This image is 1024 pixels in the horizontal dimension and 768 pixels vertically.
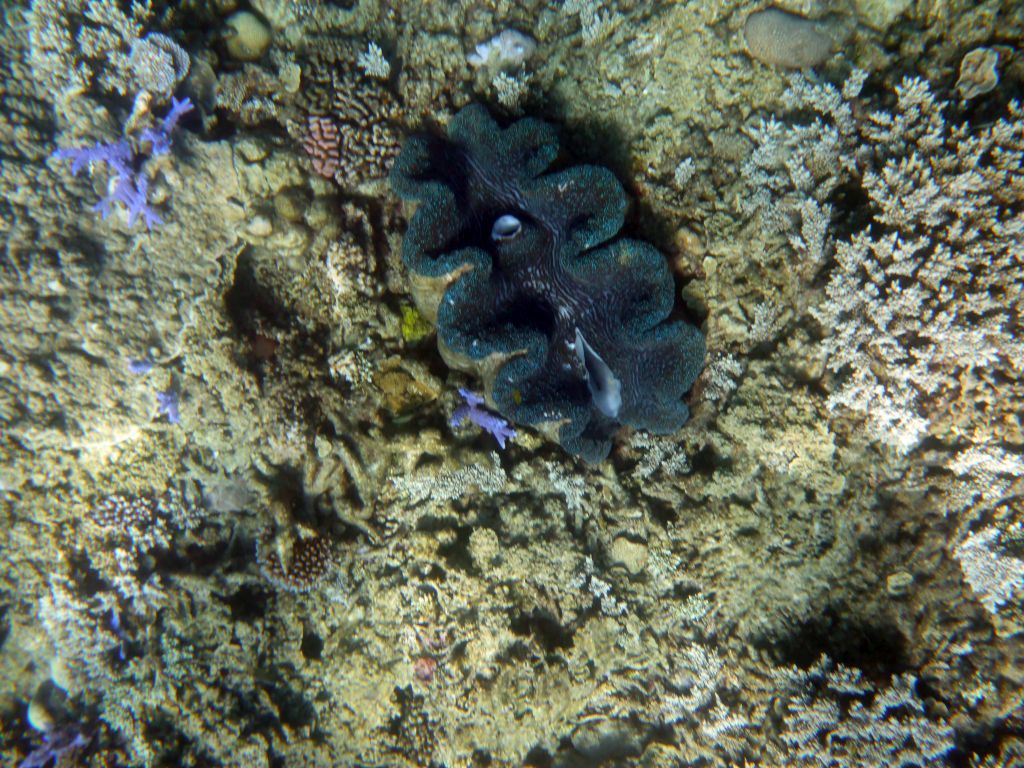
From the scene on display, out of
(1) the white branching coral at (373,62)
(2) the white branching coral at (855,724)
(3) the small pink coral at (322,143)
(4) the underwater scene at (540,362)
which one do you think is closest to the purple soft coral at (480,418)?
(4) the underwater scene at (540,362)

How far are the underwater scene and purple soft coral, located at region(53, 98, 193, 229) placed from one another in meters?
0.03

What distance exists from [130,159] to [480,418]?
2894mm

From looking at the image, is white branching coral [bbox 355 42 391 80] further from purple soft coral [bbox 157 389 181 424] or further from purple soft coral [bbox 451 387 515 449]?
purple soft coral [bbox 157 389 181 424]

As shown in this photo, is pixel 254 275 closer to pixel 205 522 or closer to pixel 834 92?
pixel 205 522

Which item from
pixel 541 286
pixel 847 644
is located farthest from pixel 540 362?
pixel 847 644

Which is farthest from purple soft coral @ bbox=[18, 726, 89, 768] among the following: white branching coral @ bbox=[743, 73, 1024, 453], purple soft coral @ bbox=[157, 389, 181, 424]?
white branching coral @ bbox=[743, 73, 1024, 453]

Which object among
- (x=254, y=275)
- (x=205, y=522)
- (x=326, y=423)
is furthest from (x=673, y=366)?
(x=205, y=522)

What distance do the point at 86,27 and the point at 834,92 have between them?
4.64 m

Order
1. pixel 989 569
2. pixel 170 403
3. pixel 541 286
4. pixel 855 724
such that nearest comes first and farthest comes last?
pixel 989 569 < pixel 855 724 < pixel 541 286 < pixel 170 403

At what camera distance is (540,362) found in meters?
3.22

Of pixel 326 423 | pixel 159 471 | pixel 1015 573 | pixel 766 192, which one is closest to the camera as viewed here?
pixel 1015 573

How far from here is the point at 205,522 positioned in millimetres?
4328

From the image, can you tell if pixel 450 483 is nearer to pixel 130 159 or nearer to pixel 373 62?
pixel 373 62

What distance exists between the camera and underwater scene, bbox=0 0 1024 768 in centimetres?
304
